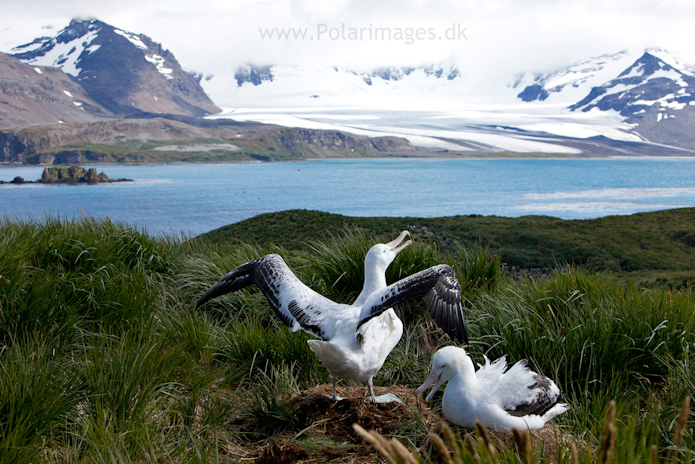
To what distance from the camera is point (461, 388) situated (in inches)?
130

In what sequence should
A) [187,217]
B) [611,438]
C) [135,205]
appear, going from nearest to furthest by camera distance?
[611,438]
[187,217]
[135,205]

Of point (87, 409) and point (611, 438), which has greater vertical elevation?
point (611, 438)

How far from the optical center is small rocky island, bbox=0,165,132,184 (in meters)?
35.5

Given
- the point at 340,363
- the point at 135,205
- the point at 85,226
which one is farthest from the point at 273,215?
the point at 135,205

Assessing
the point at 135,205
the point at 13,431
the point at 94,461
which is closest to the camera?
the point at 94,461

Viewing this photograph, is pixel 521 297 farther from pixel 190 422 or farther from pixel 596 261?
pixel 596 261

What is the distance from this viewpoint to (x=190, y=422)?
3.83 metres

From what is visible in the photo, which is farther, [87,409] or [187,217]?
[187,217]

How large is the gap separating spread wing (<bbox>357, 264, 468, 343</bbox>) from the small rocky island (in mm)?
37394

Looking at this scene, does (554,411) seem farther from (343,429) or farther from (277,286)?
(277,286)

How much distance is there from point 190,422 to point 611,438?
329 cm

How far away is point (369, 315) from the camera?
12.7 feet

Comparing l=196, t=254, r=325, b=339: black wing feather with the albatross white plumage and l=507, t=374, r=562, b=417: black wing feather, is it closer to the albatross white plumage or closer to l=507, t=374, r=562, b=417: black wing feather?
the albatross white plumage

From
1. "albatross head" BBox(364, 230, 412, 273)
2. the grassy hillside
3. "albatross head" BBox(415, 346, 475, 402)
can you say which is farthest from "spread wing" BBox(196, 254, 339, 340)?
the grassy hillside
